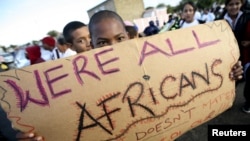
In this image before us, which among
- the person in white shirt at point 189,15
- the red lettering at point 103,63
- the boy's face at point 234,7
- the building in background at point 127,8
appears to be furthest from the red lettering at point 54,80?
the building in background at point 127,8

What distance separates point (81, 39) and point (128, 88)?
174 cm

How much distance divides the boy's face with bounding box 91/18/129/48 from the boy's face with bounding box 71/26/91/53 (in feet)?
3.68

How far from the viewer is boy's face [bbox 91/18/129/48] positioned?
1496mm

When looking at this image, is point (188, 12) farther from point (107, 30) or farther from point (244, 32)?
point (107, 30)

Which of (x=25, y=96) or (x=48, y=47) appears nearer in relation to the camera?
(x=25, y=96)

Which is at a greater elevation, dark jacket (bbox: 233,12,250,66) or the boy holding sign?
the boy holding sign

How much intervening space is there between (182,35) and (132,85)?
0.39m

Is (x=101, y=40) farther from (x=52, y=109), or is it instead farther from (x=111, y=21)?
(x=52, y=109)

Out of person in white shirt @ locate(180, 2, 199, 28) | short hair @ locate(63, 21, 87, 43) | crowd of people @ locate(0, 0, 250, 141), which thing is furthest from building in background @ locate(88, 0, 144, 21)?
short hair @ locate(63, 21, 87, 43)

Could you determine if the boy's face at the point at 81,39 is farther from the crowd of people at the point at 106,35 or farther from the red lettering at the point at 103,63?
the red lettering at the point at 103,63

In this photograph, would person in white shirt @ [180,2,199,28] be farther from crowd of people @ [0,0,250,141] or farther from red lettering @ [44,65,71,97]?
red lettering @ [44,65,71,97]

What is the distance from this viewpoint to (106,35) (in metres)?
1.49

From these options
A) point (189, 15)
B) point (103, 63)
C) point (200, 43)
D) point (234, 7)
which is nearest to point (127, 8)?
point (189, 15)

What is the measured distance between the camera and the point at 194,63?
1.20m
